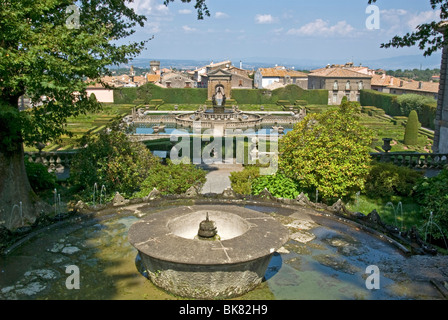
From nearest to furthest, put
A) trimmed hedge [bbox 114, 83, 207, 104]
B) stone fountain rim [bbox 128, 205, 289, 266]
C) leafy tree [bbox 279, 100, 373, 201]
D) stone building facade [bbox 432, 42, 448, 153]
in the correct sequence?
stone fountain rim [bbox 128, 205, 289, 266]
leafy tree [bbox 279, 100, 373, 201]
stone building facade [bbox 432, 42, 448, 153]
trimmed hedge [bbox 114, 83, 207, 104]

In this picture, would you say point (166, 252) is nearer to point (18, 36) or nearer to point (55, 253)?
point (55, 253)

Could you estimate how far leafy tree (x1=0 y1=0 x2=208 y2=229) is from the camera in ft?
35.7

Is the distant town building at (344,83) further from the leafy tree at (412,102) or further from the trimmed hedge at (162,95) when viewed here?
the trimmed hedge at (162,95)

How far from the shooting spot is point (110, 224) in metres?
11.7

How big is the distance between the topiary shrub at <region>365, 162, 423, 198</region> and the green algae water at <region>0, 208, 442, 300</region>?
250 inches

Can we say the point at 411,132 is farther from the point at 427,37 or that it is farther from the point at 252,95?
the point at 252,95

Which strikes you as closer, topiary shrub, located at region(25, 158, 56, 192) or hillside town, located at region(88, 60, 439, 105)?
topiary shrub, located at region(25, 158, 56, 192)

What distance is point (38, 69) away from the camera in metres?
11.0

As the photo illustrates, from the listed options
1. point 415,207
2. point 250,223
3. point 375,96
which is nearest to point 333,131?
point 415,207

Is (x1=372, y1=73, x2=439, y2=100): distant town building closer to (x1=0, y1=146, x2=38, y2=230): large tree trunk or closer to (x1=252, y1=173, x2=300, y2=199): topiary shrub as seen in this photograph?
(x1=252, y1=173, x2=300, y2=199): topiary shrub

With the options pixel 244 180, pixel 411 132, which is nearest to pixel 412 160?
pixel 244 180

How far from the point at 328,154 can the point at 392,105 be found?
175 ft

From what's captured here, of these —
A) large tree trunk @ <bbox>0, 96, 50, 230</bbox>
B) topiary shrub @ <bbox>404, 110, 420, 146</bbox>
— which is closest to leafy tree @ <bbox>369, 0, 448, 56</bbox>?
large tree trunk @ <bbox>0, 96, 50, 230</bbox>
